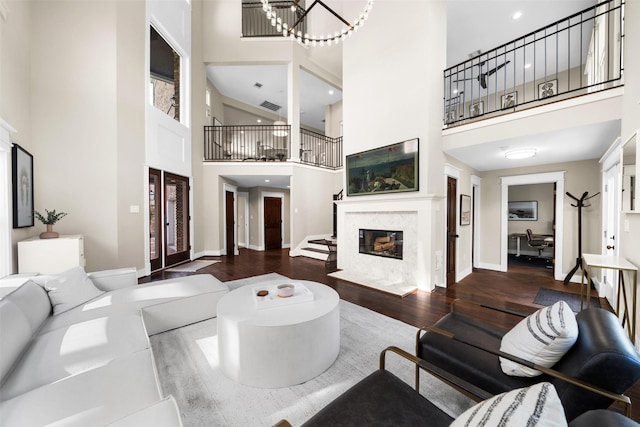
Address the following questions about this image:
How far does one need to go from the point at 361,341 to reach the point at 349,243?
8.99ft

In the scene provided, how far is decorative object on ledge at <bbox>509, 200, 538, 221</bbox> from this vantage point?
7.01m

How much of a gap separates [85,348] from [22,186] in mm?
3252

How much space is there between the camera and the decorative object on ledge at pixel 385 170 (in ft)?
12.8

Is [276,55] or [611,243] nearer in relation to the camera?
[611,243]

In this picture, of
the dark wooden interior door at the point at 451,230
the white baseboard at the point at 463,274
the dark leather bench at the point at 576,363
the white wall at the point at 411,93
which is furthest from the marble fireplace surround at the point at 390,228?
the dark leather bench at the point at 576,363

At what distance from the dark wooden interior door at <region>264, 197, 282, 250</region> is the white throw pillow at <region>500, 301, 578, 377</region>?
24.5ft

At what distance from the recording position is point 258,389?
174cm

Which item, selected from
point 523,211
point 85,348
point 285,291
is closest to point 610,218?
point 523,211

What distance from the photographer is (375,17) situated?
4.46 metres

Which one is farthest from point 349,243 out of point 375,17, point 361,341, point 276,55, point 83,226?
point 276,55

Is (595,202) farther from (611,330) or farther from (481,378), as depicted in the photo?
(481,378)

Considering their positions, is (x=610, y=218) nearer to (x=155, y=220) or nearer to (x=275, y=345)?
(x=275, y=345)

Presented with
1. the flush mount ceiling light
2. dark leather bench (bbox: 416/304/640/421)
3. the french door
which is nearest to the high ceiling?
the flush mount ceiling light

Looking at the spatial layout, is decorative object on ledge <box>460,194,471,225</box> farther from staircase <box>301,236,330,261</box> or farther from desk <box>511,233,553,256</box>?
staircase <box>301,236,330,261</box>
